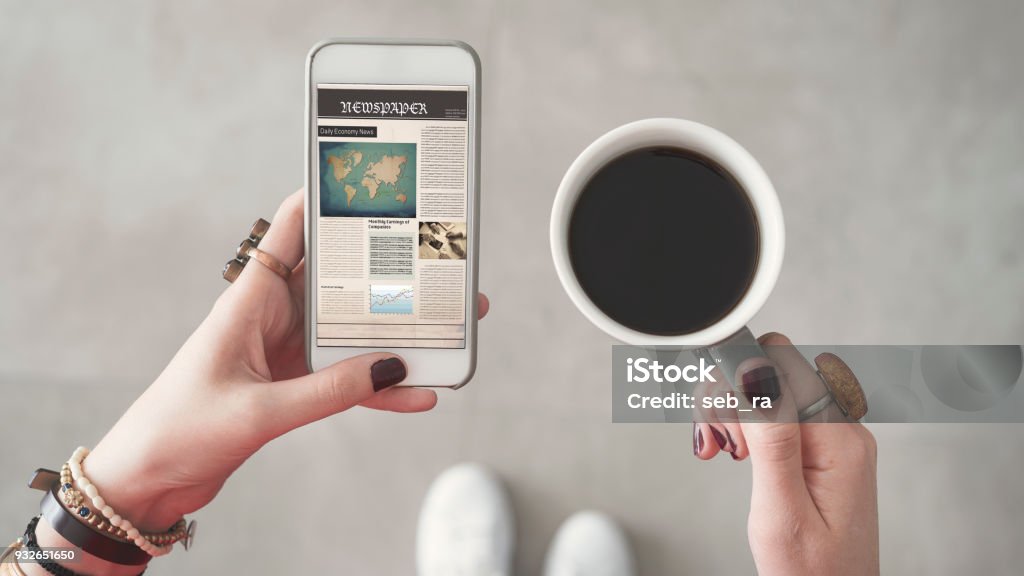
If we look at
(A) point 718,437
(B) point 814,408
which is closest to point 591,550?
(A) point 718,437

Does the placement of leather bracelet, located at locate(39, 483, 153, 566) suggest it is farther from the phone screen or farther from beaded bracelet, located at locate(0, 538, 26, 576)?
the phone screen

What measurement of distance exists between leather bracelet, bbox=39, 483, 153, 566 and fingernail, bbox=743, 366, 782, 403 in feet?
1.82

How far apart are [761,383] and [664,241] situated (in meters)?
0.14

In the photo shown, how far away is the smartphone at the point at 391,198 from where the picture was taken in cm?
62

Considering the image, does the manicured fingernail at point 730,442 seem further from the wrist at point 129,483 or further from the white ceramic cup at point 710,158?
the wrist at point 129,483

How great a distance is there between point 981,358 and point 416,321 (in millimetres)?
809

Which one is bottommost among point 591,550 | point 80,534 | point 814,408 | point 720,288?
point 591,550

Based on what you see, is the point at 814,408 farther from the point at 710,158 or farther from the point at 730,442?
the point at 710,158

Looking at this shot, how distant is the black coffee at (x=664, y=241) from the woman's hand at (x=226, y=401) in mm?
204

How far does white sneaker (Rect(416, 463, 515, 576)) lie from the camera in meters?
0.93

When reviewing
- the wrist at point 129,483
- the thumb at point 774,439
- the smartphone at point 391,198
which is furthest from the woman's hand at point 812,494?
the wrist at point 129,483

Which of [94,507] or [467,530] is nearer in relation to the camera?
[94,507]

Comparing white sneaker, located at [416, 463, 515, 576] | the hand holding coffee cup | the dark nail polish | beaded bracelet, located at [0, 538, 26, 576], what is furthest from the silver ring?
beaded bracelet, located at [0, 538, 26, 576]

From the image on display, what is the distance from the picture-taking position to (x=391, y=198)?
0.63 meters
